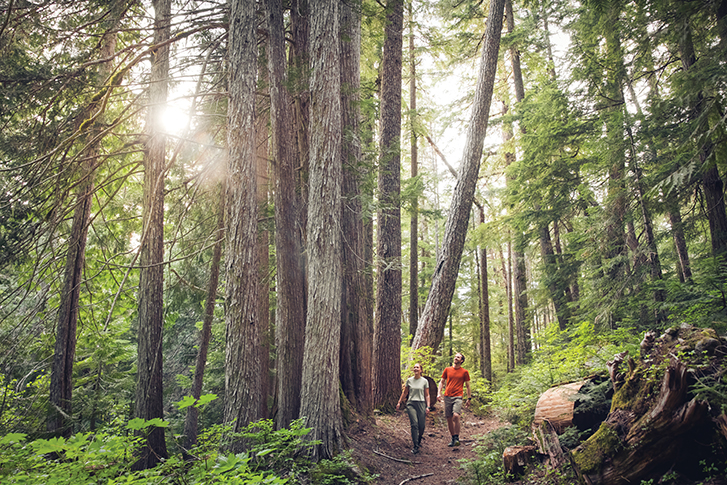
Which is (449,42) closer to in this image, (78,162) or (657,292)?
(657,292)

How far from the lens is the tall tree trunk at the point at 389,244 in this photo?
8.29m

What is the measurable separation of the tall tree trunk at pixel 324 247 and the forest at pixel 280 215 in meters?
0.03

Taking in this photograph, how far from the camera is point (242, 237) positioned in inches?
215

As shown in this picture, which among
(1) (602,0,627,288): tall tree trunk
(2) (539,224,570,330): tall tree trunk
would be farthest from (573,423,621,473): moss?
(2) (539,224,570,330): tall tree trunk

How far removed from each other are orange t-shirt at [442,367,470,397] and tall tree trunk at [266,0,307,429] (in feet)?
10.5

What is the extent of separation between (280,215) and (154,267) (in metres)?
2.87

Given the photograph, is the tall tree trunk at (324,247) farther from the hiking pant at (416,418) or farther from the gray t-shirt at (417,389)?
the gray t-shirt at (417,389)

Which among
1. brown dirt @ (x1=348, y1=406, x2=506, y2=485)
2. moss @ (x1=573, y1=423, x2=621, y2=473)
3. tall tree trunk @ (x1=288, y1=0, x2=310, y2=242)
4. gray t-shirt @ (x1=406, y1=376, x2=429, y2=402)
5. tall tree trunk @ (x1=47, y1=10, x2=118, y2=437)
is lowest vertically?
brown dirt @ (x1=348, y1=406, x2=506, y2=485)

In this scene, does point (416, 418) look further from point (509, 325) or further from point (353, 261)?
point (509, 325)

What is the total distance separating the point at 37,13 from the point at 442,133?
14.2m

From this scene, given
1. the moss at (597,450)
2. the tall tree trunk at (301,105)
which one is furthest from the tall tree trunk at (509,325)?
the moss at (597,450)

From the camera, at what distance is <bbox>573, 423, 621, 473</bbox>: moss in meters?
3.86

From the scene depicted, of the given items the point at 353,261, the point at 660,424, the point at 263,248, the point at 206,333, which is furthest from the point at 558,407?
the point at 206,333

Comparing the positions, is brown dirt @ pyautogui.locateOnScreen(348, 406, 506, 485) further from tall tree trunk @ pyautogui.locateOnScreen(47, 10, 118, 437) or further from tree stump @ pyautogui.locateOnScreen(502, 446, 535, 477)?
tall tree trunk @ pyautogui.locateOnScreen(47, 10, 118, 437)
